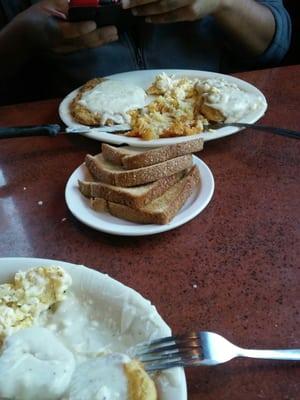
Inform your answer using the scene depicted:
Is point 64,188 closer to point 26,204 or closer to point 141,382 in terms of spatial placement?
point 26,204

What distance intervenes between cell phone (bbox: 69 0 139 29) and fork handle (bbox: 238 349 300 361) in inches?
38.2

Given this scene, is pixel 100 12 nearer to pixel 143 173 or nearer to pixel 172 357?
pixel 143 173

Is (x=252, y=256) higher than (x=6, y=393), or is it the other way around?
(x=6, y=393)

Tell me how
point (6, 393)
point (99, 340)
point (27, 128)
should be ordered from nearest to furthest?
point (6, 393) < point (99, 340) < point (27, 128)

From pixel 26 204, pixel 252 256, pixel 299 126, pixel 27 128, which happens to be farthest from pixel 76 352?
pixel 299 126

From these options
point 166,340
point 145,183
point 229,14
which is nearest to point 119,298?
point 166,340

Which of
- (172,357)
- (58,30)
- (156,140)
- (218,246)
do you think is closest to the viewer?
(172,357)

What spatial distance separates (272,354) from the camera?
594 mm

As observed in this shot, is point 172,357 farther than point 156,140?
No

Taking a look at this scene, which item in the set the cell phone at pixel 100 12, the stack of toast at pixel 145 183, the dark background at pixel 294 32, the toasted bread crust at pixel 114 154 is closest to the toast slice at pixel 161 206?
the stack of toast at pixel 145 183

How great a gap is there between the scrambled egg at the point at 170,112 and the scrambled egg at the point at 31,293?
22.1 inches

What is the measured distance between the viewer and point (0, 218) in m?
0.97

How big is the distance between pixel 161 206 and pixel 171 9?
28.3 inches

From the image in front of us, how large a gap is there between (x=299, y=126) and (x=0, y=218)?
2.49ft
